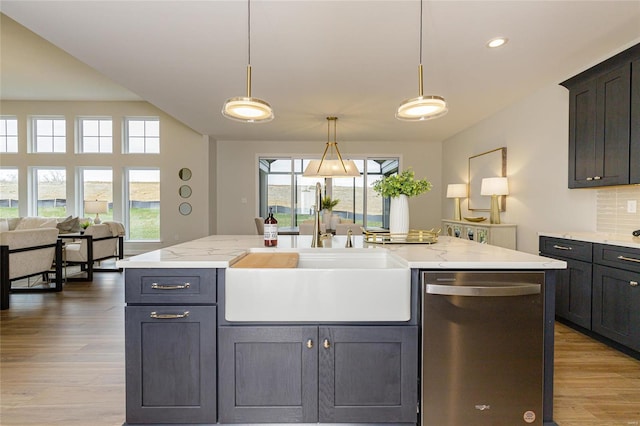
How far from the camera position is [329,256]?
2.04 metres

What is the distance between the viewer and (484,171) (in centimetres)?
525

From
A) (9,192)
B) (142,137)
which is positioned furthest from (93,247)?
(9,192)

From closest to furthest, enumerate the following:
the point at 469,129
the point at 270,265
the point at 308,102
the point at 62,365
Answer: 1. the point at 270,265
2. the point at 62,365
3. the point at 308,102
4. the point at 469,129

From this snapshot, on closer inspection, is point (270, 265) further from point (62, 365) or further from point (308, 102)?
point (308, 102)

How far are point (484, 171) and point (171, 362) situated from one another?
5.19 metres

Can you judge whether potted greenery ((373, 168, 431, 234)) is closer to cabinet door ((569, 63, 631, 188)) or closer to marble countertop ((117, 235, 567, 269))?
marble countertop ((117, 235, 567, 269))

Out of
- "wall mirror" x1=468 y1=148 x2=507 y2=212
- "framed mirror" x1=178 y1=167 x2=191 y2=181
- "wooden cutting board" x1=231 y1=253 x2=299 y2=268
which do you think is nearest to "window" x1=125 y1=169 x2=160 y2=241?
"framed mirror" x1=178 y1=167 x2=191 y2=181

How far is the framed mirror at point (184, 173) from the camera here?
7.39 m

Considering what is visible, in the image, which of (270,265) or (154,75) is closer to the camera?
(270,265)

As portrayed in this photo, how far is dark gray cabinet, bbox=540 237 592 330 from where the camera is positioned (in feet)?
8.94

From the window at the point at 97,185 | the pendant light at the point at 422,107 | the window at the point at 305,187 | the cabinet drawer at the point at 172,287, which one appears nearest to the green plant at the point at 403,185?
the pendant light at the point at 422,107

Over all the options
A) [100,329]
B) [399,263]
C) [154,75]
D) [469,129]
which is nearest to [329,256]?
[399,263]

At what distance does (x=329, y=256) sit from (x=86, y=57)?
3.22 metres

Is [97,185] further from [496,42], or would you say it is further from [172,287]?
[496,42]
